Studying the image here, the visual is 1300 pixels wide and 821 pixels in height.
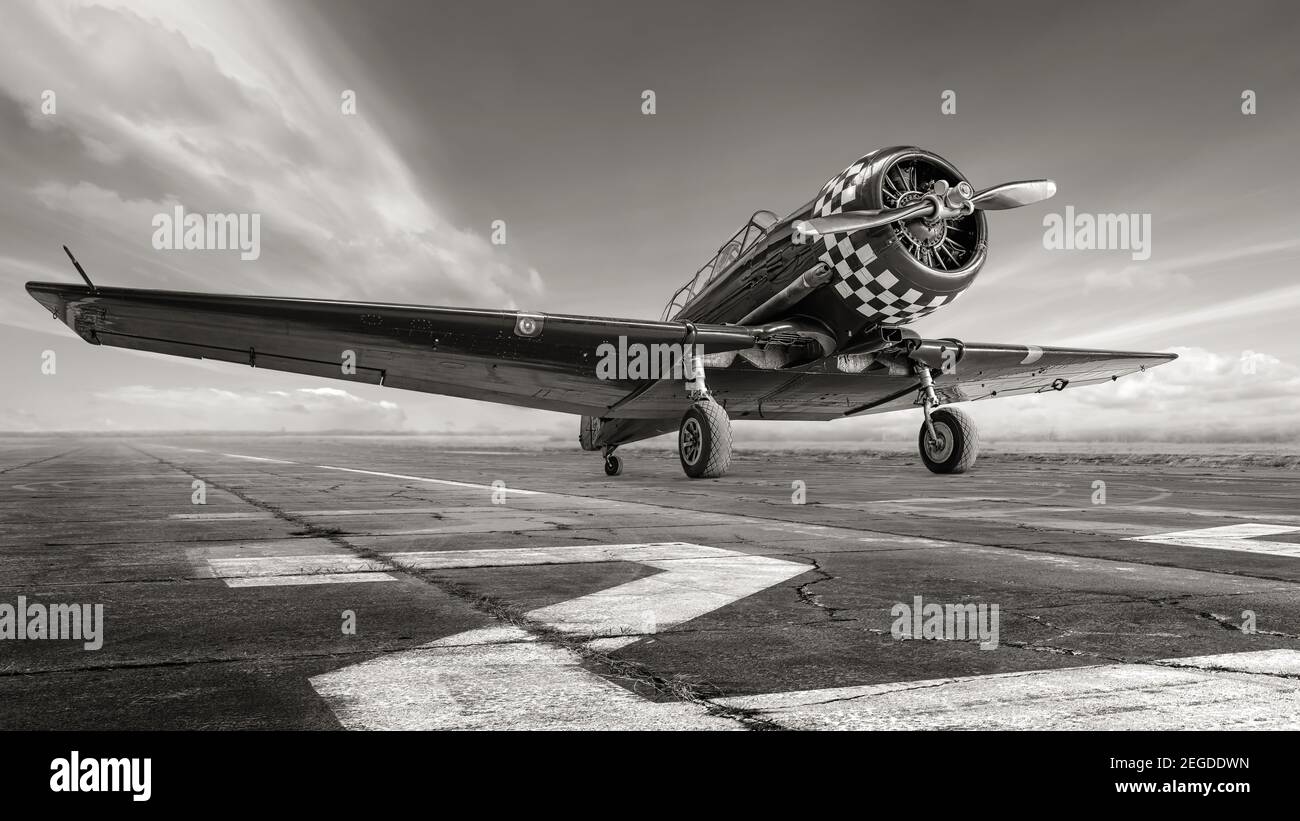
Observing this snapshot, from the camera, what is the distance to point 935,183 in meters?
10.1

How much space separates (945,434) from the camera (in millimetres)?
12211

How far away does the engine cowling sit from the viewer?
9.96m

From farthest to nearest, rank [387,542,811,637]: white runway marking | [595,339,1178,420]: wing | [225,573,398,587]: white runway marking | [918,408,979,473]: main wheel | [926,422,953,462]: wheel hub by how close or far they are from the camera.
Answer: [926,422,953,462]: wheel hub < [918,408,979,473]: main wheel < [595,339,1178,420]: wing < [225,573,398,587]: white runway marking < [387,542,811,637]: white runway marking

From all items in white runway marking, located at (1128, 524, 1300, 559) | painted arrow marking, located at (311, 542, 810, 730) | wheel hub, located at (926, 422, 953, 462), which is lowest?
white runway marking, located at (1128, 524, 1300, 559)

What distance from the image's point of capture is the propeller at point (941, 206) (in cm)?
955

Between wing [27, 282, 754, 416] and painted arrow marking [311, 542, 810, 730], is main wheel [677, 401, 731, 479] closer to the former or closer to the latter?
wing [27, 282, 754, 416]

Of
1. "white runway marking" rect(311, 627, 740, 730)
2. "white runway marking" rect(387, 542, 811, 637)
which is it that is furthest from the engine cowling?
"white runway marking" rect(311, 627, 740, 730)

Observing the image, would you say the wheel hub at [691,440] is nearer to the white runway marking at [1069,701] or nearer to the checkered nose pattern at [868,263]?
the checkered nose pattern at [868,263]

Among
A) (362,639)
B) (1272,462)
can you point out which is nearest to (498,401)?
(362,639)

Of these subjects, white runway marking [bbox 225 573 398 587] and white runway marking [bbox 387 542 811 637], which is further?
white runway marking [bbox 225 573 398 587]

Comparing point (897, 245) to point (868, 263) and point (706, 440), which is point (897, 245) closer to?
point (868, 263)

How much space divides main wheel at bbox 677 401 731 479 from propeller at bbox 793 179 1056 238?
2566mm

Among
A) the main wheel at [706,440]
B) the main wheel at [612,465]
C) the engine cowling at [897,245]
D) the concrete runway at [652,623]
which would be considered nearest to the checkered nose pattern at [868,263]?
the engine cowling at [897,245]
